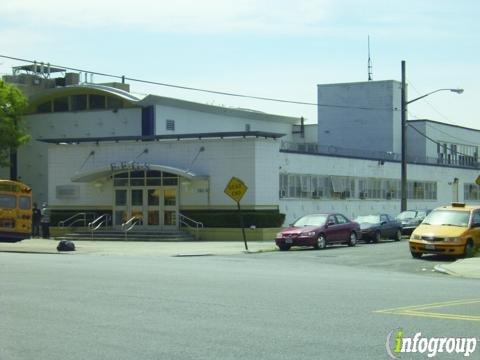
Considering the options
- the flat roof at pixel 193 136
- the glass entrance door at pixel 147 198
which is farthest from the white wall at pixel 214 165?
the glass entrance door at pixel 147 198

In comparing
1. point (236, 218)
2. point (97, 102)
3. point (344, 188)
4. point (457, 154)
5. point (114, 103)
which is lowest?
point (236, 218)

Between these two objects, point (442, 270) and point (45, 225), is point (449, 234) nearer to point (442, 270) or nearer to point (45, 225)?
point (442, 270)

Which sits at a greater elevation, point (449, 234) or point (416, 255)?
point (449, 234)

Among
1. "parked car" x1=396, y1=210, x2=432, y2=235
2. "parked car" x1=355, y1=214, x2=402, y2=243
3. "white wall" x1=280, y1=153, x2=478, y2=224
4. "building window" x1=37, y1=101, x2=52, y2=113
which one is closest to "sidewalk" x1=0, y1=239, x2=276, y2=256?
"parked car" x1=355, y1=214, x2=402, y2=243

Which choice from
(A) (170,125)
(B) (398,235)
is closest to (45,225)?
(A) (170,125)

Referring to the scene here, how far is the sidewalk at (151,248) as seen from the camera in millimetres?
28359

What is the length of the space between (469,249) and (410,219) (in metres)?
13.8

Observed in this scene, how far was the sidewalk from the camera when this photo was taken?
28.4 meters

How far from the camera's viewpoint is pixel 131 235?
37.1 meters

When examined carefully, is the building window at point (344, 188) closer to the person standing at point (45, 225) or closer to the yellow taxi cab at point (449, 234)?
the person standing at point (45, 225)

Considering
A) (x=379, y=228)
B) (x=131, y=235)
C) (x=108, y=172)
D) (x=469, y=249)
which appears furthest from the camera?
(x=108, y=172)

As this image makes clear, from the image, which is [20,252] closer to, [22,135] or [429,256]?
[429,256]

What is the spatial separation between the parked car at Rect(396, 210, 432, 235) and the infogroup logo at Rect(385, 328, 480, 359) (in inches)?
1145

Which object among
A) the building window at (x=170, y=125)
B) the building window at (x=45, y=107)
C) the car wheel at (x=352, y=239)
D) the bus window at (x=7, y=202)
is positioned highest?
the building window at (x=45, y=107)
